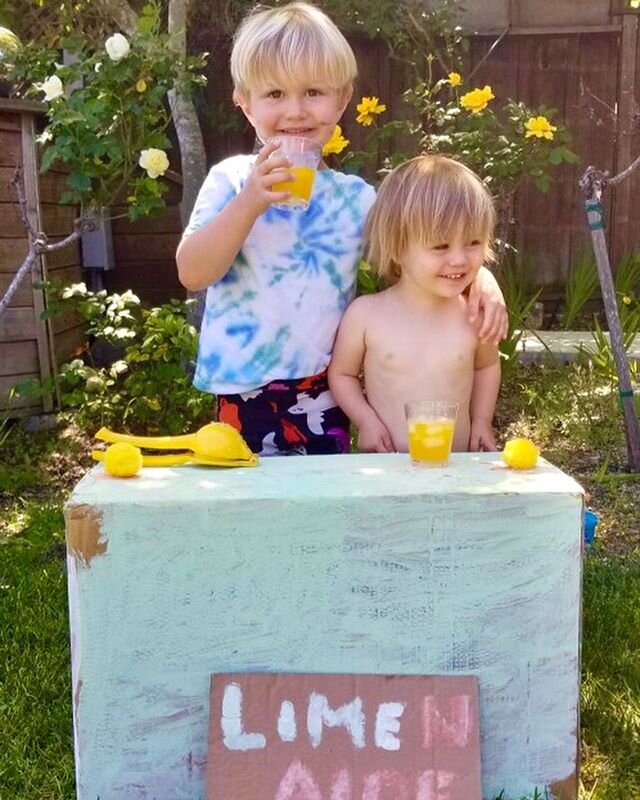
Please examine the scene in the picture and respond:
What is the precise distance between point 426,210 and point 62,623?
1.51m

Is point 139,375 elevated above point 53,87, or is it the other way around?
point 53,87

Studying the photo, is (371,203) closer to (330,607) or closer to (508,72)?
(330,607)

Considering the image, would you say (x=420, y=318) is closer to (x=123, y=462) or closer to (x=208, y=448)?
(x=208, y=448)

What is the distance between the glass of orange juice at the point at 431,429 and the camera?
164 centimetres

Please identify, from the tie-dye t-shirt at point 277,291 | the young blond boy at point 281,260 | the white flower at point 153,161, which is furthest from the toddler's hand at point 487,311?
the white flower at point 153,161

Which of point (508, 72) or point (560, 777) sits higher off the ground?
point (508, 72)

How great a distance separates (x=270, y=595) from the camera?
154 cm

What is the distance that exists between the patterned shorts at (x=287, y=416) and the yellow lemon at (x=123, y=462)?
36 cm

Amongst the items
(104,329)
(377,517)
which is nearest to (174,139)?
(104,329)

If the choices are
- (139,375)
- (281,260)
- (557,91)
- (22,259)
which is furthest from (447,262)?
(557,91)

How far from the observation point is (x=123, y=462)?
1631 millimetres

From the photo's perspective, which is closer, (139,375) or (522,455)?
(522,455)

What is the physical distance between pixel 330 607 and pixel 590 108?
4.88 meters

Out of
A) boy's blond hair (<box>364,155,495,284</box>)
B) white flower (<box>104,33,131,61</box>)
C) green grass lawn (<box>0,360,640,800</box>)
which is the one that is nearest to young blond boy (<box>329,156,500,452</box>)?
boy's blond hair (<box>364,155,495,284</box>)
